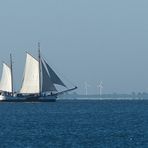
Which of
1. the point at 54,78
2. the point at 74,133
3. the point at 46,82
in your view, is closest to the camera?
the point at 74,133

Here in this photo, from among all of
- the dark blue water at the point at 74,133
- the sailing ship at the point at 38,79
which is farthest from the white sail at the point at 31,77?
the dark blue water at the point at 74,133

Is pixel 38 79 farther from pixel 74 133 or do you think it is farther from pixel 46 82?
pixel 74 133

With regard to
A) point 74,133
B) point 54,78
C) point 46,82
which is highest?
point 54,78

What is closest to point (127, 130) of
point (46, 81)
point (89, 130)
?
point (89, 130)

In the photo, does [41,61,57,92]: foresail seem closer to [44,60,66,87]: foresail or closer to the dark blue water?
[44,60,66,87]: foresail

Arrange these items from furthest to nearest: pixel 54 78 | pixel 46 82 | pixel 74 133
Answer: pixel 46 82 < pixel 54 78 < pixel 74 133

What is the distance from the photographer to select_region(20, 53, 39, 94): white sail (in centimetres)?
19235

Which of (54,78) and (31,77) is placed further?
(31,77)

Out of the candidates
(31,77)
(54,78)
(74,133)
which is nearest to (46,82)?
(54,78)

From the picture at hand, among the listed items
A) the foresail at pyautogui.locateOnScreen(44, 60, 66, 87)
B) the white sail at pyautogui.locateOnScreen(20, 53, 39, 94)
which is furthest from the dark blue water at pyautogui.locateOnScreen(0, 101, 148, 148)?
the white sail at pyautogui.locateOnScreen(20, 53, 39, 94)

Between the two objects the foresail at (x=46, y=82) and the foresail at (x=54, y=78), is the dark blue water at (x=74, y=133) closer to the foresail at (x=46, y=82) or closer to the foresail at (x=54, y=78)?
the foresail at (x=54, y=78)

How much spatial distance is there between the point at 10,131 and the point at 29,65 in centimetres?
9591

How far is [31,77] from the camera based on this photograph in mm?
192750

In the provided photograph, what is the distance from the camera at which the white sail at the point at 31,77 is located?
192 metres
